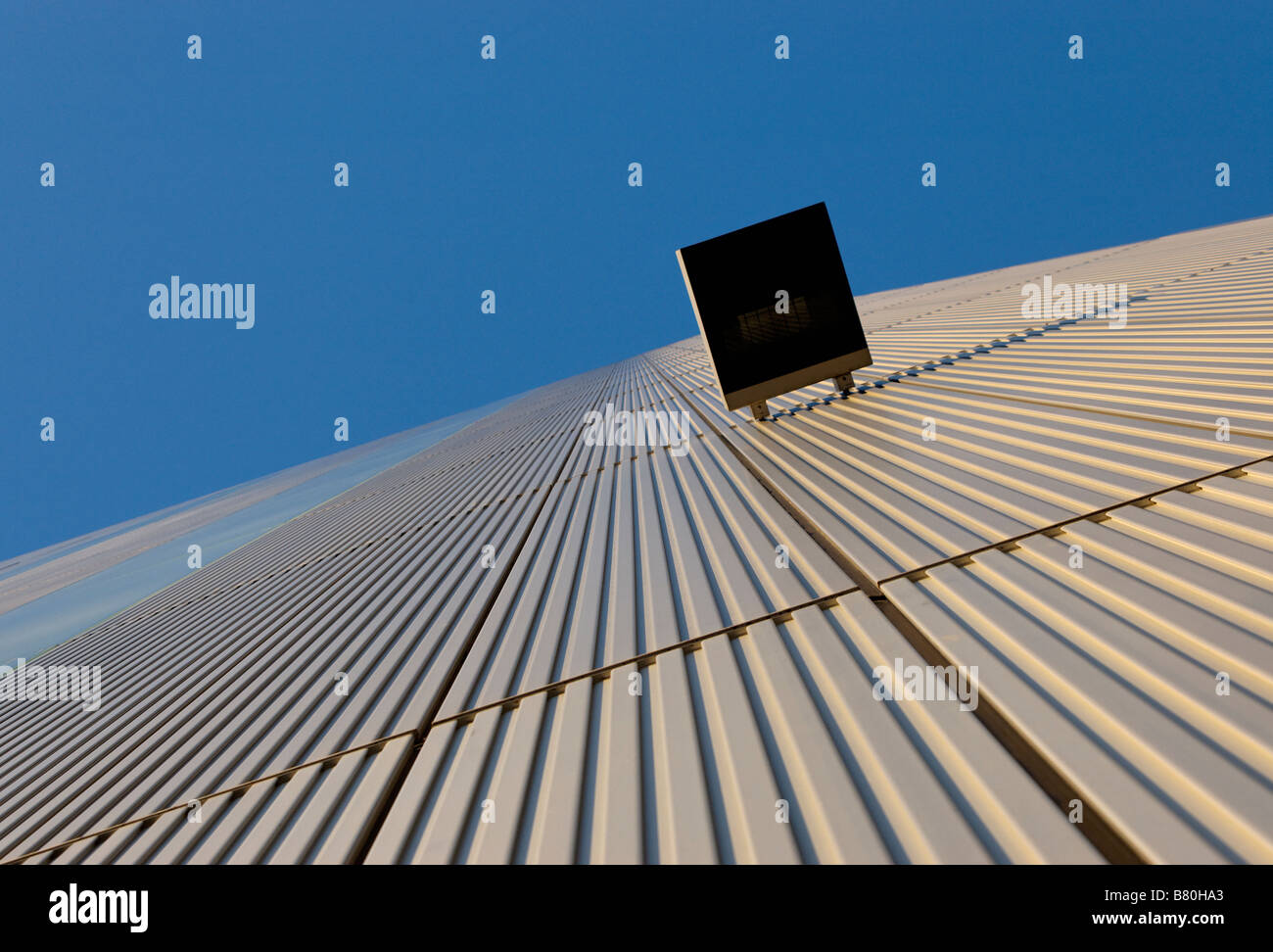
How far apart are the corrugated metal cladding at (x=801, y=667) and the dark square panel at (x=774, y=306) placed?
0.66 meters

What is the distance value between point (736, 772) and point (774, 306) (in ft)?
17.1

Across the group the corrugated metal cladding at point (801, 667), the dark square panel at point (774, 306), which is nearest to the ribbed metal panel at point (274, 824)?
the corrugated metal cladding at point (801, 667)

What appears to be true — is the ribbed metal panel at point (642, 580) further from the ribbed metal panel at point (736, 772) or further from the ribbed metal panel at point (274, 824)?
the ribbed metal panel at point (274, 824)

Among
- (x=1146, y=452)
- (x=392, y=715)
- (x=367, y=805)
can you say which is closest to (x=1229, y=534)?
(x=1146, y=452)

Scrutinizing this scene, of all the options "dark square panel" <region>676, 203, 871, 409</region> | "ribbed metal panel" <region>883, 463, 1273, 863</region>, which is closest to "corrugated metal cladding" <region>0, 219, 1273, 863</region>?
"ribbed metal panel" <region>883, 463, 1273, 863</region>

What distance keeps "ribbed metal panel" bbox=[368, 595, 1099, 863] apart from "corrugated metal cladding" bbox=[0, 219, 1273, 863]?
1 centimetres

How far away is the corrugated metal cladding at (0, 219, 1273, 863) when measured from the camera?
163 cm

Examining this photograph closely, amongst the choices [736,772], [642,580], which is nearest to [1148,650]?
[736,772]

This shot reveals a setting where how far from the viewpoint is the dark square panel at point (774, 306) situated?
633cm
